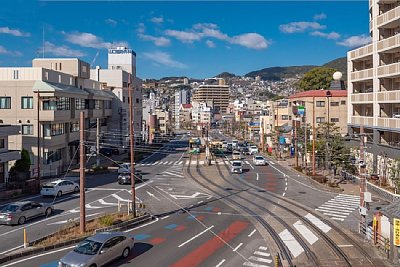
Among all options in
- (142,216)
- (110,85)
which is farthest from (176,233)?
(110,85)

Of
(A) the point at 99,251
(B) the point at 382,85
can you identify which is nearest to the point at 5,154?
(A) the point at 99,251

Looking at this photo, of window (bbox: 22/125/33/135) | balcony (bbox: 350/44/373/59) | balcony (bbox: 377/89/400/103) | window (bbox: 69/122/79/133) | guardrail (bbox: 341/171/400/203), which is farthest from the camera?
window (bbox: 69/122/79/133)

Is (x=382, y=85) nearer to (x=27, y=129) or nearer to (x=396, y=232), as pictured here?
(x=396, y=232)

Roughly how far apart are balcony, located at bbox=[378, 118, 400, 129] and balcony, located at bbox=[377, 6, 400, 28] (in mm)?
10147

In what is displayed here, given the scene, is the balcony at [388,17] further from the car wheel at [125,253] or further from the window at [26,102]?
the window at [26,102]

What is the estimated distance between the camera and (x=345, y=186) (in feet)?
135

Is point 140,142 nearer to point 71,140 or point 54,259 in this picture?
point 71,140

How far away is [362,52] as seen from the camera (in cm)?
4862

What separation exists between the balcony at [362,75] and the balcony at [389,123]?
6.43m

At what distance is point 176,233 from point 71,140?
37.3 metres

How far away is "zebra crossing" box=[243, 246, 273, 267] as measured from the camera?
18261 millimetres

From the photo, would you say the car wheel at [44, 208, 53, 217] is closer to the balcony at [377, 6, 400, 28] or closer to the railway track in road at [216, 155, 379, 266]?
the railway track in road at [216, 155, 379, 266]

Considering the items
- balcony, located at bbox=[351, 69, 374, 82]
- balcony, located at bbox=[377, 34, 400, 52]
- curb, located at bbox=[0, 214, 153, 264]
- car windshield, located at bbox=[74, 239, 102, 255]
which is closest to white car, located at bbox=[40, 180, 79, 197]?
curb, located at bbox=[0, 214, 153, 264]

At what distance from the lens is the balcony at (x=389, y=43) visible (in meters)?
39.6
